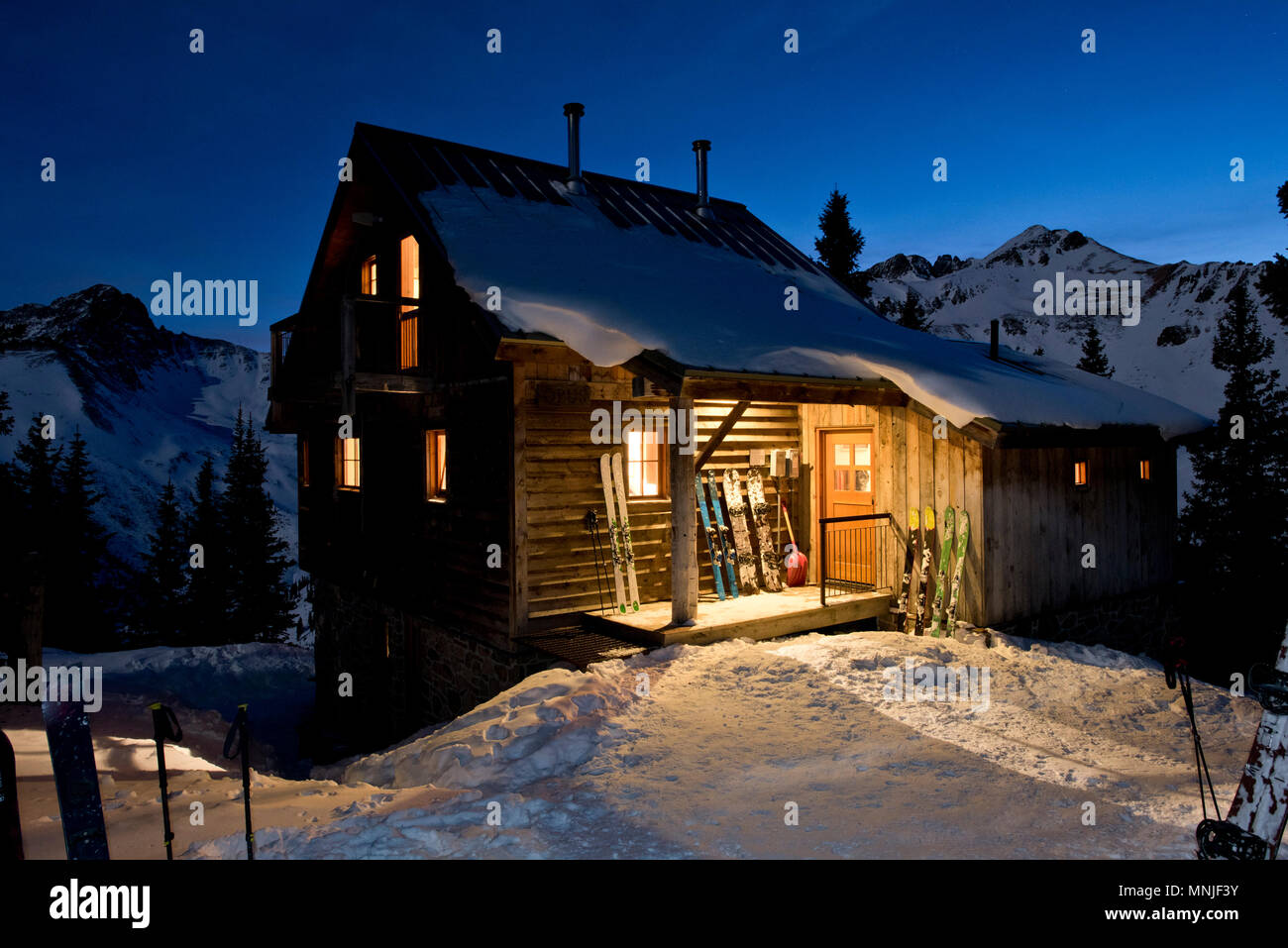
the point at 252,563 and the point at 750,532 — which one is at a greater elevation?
the point at 750,532

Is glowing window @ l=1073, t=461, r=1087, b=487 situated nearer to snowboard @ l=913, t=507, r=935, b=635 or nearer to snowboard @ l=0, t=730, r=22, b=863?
snowboard @ l=913, t=507, r=935, b=635

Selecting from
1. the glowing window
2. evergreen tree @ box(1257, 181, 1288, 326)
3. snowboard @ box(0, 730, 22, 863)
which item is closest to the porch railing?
the glowing window

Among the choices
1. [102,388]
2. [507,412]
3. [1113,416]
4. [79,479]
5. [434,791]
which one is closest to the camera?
[434,791]

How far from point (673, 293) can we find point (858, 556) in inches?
195

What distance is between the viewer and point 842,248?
108 feet

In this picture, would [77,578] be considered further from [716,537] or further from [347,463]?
[716,537]

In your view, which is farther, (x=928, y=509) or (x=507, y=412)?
(x=928, y=509)

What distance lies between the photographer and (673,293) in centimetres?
1183

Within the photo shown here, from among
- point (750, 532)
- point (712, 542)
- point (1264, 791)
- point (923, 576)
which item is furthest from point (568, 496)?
point (1264, 791)

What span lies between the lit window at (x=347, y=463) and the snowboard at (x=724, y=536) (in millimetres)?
7180
